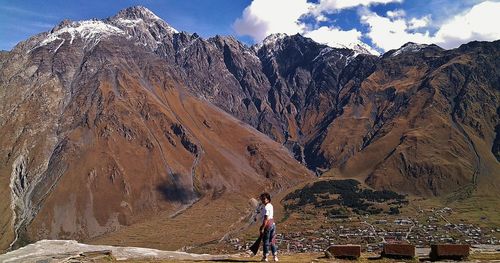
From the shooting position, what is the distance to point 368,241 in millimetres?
193625

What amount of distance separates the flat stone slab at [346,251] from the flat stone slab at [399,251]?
188 centimetres

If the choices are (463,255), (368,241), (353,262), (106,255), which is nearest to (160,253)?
(106,255)

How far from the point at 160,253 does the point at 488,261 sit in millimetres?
22521

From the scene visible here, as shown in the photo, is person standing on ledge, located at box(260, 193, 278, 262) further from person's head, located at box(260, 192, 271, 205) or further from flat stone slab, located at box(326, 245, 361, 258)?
flat stone slab, located at box(326, 245, 361, 258)

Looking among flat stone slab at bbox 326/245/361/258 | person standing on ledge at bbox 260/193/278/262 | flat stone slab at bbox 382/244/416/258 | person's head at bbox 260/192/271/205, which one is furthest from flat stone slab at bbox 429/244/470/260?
person's head at bbox 260/192/271/205

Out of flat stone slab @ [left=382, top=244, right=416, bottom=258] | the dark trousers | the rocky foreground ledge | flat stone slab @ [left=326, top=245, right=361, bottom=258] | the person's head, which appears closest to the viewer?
the person's head

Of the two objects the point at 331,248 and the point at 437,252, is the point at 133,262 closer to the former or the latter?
the point at 331,248

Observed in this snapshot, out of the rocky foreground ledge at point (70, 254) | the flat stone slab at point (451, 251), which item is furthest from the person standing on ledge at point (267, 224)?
the flat stone slab at point (451, 251)

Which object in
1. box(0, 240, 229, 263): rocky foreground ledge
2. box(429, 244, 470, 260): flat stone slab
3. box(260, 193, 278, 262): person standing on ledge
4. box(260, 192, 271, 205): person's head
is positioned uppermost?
box(260, 192, 271, 205): person's head

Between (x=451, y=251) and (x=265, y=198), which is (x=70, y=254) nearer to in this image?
(x=265, y=198)

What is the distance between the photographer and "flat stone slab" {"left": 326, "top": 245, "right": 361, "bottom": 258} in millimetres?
30269

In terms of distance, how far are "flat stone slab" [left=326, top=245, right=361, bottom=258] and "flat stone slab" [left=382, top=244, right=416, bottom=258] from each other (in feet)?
6.16

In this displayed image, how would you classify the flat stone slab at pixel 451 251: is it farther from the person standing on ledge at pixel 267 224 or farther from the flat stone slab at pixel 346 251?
the person standing on ledge at pixel 267 224

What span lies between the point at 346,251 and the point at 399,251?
3.13m
